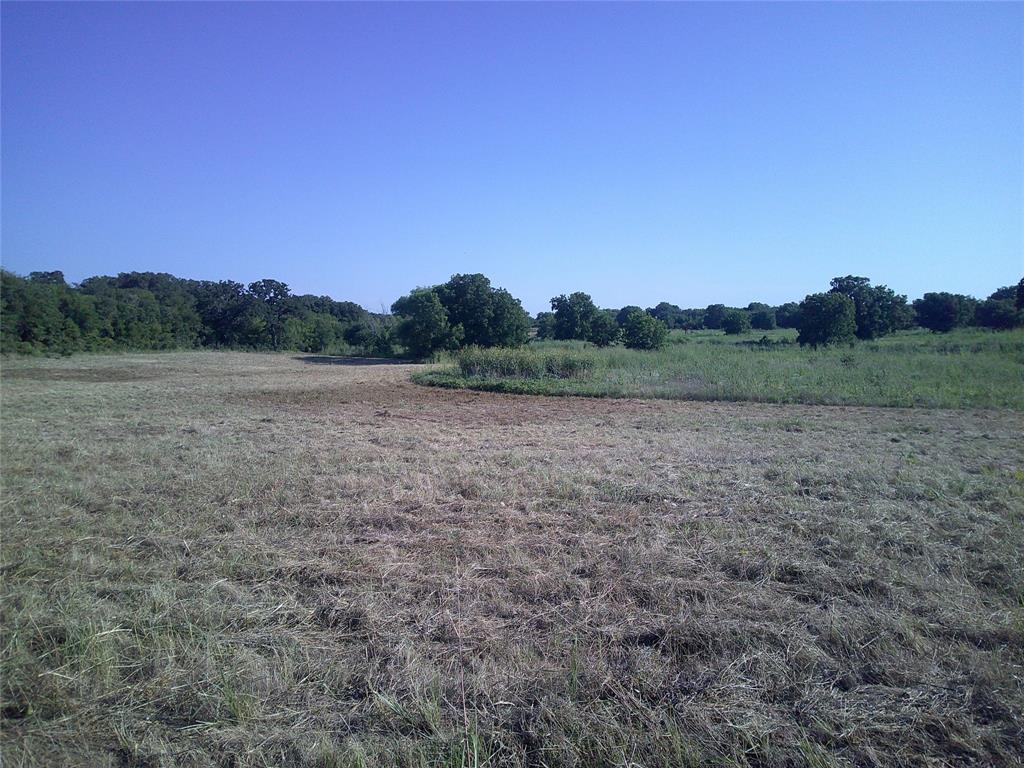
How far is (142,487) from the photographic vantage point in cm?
659

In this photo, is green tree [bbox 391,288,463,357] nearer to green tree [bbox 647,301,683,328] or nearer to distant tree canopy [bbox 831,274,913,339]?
distant tree canopy [bbox 831,274,913,339]

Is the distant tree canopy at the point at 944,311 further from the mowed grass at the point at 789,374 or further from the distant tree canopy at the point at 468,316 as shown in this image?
the distant tree canopy at the point at 468,316

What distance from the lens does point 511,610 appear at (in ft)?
12.4

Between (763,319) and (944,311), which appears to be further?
(763,319)

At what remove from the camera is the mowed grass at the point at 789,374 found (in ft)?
51.9

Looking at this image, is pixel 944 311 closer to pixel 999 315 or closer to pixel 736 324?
pixel 999 315

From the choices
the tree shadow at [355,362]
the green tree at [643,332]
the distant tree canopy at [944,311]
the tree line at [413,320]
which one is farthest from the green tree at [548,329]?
the distant tree canopy at [944,311]

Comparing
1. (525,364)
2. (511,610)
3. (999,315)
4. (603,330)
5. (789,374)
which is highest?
(999,315)

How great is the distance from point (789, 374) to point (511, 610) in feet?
61.0

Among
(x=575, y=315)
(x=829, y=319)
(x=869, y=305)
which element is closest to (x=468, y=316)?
(x=575, y=315)

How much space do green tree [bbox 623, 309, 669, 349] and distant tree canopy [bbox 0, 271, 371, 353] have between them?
100ft

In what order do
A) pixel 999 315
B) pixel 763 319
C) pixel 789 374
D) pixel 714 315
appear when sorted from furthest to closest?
pixel 714 315
pixel 763 319
pixel 999 315
pixel 789 374

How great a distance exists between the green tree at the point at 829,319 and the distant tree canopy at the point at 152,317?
41.2m

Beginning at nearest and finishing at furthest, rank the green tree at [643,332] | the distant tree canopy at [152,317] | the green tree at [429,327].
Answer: the distant tree canopy at [152,317]
the green tree at [643,332]
the green tree at [429,327]
